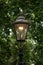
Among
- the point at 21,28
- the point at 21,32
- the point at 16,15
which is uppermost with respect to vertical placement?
the point at 21,28

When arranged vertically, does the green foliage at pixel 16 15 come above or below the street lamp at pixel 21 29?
below

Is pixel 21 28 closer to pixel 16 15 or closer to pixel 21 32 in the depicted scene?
pixel 21 32

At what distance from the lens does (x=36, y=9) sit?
12945mm

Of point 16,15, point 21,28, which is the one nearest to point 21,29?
point 21,28

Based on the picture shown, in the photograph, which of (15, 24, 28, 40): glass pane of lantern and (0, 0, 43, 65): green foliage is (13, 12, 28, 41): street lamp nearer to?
(15, 24, 28, 40): glass pane of lantern

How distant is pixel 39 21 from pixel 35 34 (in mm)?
980

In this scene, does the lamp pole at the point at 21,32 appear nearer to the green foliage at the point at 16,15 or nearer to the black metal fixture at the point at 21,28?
the black metal fixture at the point at 21,28

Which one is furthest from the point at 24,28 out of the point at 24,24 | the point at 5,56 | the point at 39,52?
the point at 5,56

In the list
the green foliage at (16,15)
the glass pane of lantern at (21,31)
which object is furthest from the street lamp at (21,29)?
the green foliage at (16,15)

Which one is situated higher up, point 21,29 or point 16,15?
point 21,29

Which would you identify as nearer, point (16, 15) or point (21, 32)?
point (21, 32)

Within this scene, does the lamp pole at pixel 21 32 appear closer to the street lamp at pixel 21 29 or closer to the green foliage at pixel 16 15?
the street lamp at pixel 21 29

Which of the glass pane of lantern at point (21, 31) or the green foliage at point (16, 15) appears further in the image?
the green foliage at point (16, 15)

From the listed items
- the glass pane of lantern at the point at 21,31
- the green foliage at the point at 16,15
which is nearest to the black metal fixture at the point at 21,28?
the glass pane of lantern at the point at 21,31
